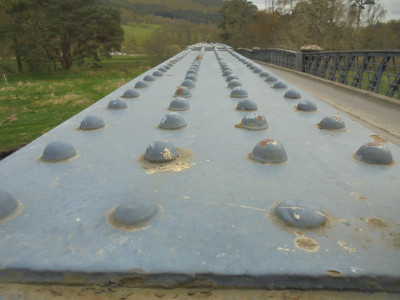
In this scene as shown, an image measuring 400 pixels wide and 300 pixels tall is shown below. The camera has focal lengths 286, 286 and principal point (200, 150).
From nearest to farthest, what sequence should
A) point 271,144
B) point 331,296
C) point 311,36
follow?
1. point 331,296
2. point 271,144
3. point 311,36

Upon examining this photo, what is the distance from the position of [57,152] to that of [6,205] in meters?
0.69

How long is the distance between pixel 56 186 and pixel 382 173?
2.04 m

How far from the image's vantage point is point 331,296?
1.06m

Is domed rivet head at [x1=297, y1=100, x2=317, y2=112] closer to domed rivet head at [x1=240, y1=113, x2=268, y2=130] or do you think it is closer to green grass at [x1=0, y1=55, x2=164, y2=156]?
domed rivet head at [x1=240, y1=113, x2=268, y2=130]

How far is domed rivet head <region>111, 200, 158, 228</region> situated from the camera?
1.36 metres

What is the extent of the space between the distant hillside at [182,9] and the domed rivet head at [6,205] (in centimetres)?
11444

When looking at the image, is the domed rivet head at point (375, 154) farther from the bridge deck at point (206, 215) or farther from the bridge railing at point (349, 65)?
the bridge railing at point (349, 65)

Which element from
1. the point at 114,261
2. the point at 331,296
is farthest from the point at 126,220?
the point at 331,296

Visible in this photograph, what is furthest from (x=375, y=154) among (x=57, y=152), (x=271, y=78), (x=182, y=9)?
(x=182, y=9)

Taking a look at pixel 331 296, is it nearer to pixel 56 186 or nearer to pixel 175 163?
pixel 175 163

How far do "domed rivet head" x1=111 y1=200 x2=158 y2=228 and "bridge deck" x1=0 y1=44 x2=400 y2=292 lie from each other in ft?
0.10

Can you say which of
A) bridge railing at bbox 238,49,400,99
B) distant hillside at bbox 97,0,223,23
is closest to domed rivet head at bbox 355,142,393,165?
bridge railing at bbox 238,49,400,99

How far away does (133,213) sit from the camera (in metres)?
1.37

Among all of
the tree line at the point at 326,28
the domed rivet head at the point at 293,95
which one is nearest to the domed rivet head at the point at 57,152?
the domed rivet head at the point at 293,95
